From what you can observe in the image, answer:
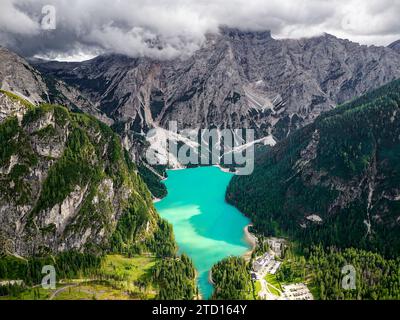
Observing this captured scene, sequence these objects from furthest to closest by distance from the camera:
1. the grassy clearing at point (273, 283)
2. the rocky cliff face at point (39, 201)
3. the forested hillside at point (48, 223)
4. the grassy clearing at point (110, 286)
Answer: the rocky cliff face at point (39, 201) → the forested hillside at point (48, 223) → the grassy clearing at point (273, 283) → the grassy clearing at point (110, 286)

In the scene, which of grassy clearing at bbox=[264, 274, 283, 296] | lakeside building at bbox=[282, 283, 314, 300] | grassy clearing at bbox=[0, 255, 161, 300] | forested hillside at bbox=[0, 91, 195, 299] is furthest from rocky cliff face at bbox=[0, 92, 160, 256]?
lakeside building at bbox=[282, 283, 314, 300]

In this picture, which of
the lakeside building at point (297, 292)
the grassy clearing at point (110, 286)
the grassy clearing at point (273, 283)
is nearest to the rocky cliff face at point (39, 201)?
the grassy clearing at point (110, 286)

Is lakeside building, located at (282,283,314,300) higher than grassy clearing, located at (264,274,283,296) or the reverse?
the reverse

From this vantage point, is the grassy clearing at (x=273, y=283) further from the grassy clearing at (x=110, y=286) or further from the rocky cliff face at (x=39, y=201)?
the rocky cliff face at (x=39, y=201)

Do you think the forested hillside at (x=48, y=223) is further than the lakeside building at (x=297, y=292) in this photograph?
Yes

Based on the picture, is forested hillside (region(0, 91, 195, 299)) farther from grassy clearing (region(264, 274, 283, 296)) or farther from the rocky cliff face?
grassy clearing (region(264, 274, 283, 296))

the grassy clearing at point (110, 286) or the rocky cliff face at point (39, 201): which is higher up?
the rocky cliff face at point (39, 201)

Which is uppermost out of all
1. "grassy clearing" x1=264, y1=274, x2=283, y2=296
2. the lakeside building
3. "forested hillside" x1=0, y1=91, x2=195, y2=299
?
"forested hillside" x1=0, y1=91, x2=195, y2=299

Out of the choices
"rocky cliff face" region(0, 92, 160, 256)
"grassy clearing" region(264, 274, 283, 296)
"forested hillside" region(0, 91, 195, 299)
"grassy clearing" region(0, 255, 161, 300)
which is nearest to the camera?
"grassy clearing" region(0, 255, 161, 300)

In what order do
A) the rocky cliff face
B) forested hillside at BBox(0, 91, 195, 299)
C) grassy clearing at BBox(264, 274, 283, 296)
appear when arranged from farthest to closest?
the rocky cliff face < forested hillside at BBox(0, 91, 195, 299) < grassy clearing at BBox(264, 274, 283, 296)

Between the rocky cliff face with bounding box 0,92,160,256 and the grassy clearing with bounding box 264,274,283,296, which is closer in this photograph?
the grassy clearing with bounding box 264,274,283,296

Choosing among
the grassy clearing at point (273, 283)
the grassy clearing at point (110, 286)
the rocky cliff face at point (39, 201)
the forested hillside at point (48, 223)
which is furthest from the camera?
the rocky cliff face at point (39, 201)

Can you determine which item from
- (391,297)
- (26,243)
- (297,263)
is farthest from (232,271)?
(26,243)
